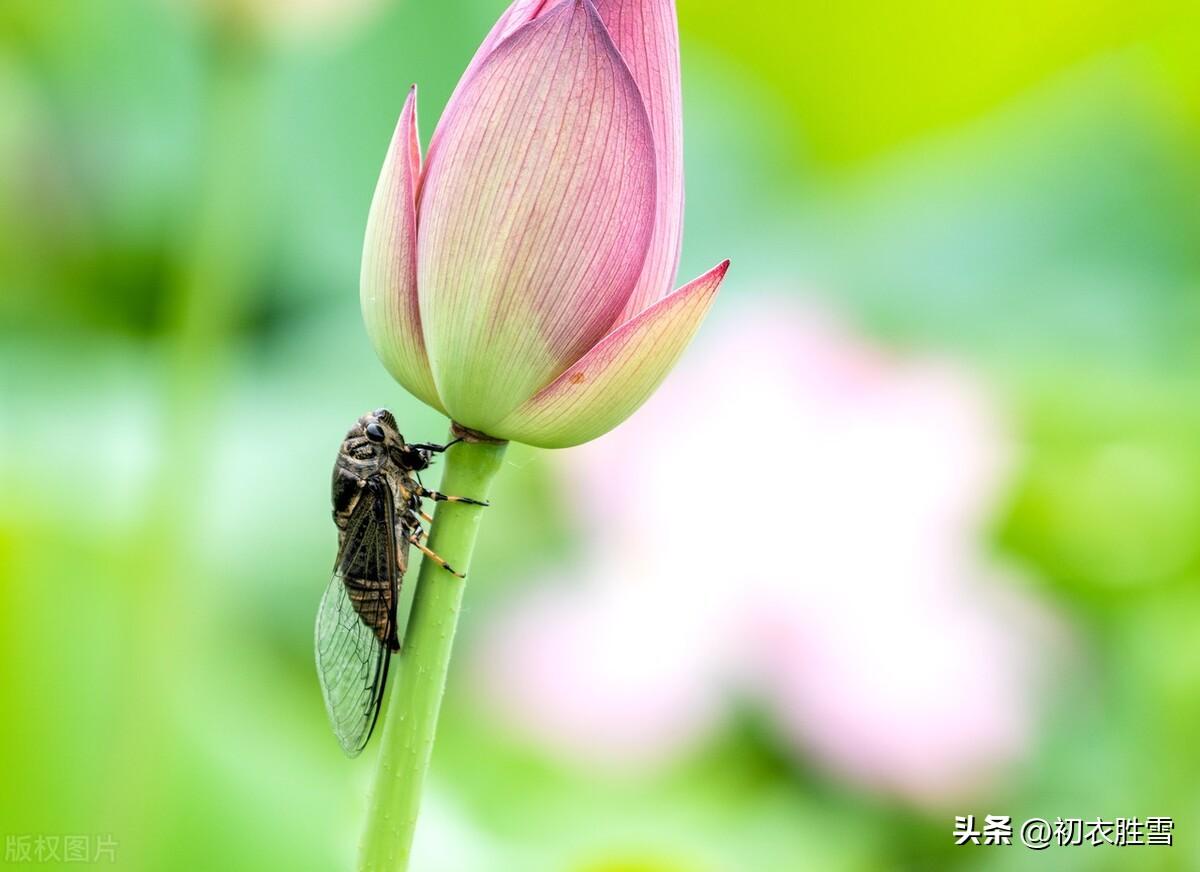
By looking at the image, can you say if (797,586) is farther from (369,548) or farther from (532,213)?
(532,213)

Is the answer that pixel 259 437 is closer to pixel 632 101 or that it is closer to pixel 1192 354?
pixel 1192 354

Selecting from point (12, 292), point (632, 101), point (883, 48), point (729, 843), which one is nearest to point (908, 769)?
point (729, 843)

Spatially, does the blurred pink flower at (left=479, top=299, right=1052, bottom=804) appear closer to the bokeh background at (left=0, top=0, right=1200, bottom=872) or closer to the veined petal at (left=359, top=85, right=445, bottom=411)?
the bokeh background at (left=0, top=0, right=1200, bottom=872)

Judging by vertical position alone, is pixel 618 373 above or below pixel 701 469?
below

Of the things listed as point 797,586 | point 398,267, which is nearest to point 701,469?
point 797,586

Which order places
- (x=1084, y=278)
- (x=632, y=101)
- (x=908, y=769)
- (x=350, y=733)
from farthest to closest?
1. (x=1084, y=278)
2. (x=908, y=769)
3. (x=350, y=733)
4. (x=632, y=101)

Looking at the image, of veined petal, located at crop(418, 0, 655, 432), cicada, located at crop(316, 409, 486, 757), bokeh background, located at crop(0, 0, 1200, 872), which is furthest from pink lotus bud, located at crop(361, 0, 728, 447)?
bokeh background, located at crop(0, 0, 1200, 872)

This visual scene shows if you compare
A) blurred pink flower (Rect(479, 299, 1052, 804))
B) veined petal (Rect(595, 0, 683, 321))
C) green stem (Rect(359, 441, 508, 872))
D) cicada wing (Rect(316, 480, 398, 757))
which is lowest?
green stem (Rect(359, 441, 508, 872))
